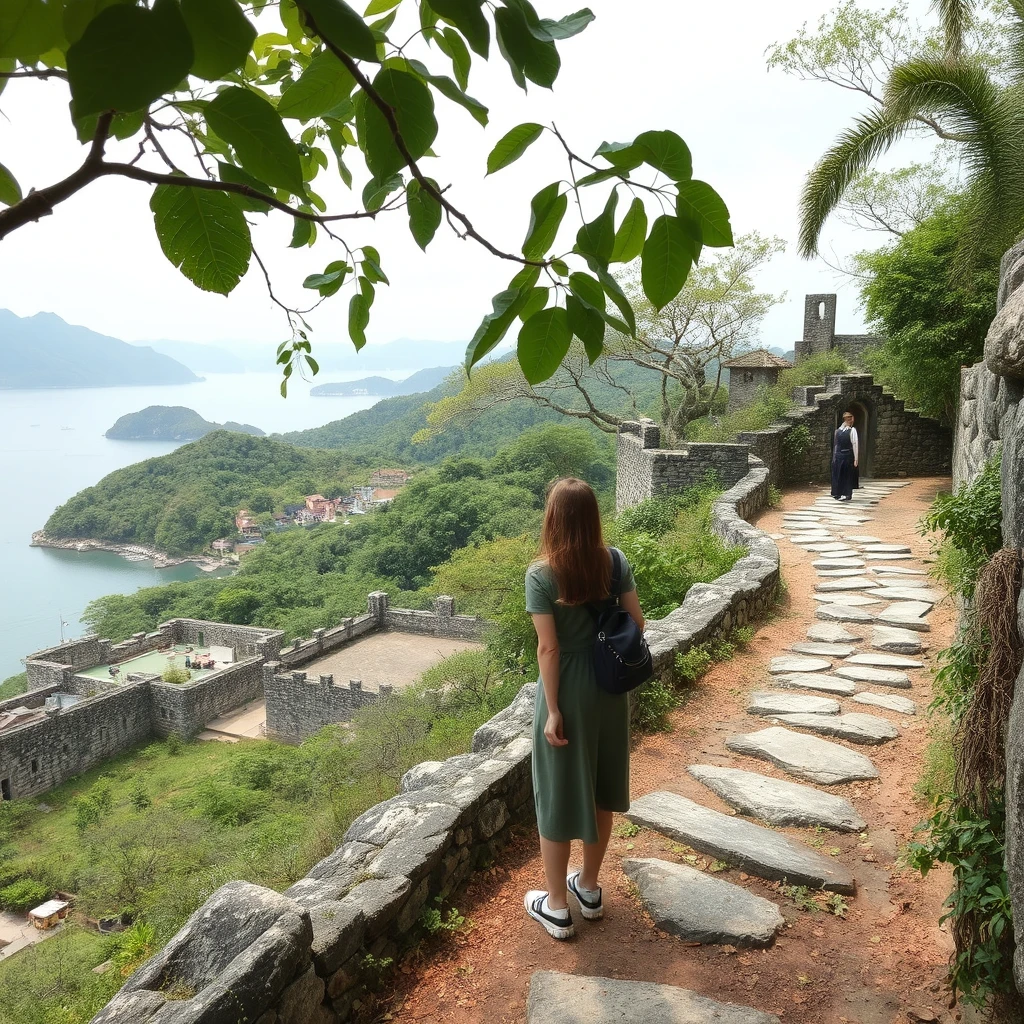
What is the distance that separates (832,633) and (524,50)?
5578 millimetres

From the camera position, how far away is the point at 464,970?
247cm

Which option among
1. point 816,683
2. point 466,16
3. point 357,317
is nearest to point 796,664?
point 816,683

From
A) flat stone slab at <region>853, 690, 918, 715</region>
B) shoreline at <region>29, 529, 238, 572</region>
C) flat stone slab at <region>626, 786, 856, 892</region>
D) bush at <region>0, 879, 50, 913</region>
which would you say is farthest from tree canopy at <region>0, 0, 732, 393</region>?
shoreline at <region>29, 529, 238, 572</region>

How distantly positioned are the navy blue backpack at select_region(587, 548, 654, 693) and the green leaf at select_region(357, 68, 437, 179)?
180cm

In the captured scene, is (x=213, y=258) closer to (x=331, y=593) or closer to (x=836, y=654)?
(x=836, y=654)

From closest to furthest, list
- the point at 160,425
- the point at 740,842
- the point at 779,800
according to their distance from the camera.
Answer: the point at 740,842, the point at 779,800, the point at 160,425

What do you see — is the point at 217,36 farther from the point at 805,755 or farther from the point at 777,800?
the point at 805,755

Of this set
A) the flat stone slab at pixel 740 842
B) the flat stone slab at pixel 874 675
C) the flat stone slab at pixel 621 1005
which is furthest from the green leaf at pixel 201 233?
the flat stone slab at pixel 874 675

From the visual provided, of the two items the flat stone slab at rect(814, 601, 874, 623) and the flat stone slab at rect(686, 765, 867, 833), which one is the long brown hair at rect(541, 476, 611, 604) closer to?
the flat stone slab at rect(686, 765, 867, 833)

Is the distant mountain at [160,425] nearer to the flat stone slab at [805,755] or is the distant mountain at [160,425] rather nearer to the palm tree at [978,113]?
the palm tree at [978,113]

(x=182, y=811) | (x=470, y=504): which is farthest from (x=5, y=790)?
(x=470, y=504)

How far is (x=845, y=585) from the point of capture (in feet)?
21.7

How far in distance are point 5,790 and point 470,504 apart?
21853 millimetres

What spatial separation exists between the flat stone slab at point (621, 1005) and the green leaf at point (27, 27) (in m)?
2.40
